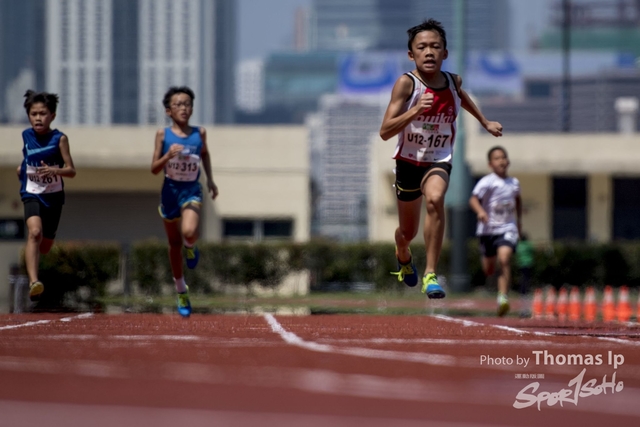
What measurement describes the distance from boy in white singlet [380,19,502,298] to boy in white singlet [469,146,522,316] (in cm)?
442

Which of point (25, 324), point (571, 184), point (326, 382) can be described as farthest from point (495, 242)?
point (571, 184)

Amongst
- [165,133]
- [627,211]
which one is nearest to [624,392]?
[165,133]

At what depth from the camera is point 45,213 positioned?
11602mm

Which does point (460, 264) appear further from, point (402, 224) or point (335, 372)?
point (335, 372)

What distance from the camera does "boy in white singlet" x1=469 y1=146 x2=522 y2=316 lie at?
14047 millimetres

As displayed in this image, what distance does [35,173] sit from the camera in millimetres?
11477

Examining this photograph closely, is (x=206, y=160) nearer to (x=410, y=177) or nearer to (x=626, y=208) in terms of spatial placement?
(x=410, y=177)

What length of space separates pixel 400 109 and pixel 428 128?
315 millimetres

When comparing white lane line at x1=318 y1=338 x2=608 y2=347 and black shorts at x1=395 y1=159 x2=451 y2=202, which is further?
black shorts at x1=395 y1=159 x2=451 y2=202

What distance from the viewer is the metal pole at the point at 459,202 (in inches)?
1014

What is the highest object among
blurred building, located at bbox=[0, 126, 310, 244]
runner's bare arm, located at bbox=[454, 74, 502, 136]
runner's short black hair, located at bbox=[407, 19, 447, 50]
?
runner's short black hair, located at bbox=[407, 19, 447, 50]

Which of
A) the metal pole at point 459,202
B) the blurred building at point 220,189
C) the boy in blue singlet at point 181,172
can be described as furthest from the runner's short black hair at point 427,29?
→ the blurred building at point 220,189

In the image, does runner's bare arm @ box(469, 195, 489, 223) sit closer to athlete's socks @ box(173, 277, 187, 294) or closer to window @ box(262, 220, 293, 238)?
athlete's socks @ box(173, 277, 187, 294)

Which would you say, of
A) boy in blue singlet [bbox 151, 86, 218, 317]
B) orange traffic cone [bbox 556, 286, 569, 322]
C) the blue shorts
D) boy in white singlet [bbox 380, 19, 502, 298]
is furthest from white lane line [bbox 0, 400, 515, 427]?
orange traffic cone [bbox 556, 286, 569, 322]
